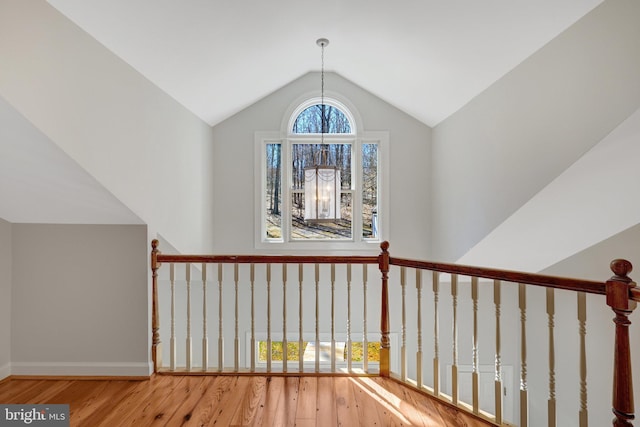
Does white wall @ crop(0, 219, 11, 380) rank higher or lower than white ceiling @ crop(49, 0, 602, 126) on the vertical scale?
lower

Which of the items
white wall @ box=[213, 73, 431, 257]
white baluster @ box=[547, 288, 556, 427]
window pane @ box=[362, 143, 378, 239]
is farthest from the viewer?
window pane @ box=[362, 143, 378, 239]

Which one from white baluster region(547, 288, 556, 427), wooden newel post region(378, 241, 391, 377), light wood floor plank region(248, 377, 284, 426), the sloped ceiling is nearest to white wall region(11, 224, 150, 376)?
the sloped ceiling

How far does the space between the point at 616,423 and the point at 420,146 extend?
3624 mm

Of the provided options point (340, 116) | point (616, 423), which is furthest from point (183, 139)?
point (616, 423)

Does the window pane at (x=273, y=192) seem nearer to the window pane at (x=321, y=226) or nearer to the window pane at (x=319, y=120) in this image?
the window pane at (x=321, y=226)

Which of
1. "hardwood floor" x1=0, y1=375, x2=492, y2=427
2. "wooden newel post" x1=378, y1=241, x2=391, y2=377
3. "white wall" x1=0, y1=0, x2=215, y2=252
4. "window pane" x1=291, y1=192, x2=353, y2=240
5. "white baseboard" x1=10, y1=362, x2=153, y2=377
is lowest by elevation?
"hardwood floor" x1=0, y1=375, x2=492, y2=427

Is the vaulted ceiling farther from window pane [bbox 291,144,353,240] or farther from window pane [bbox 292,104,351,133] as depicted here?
window pane [bbox 291,144,353,240]

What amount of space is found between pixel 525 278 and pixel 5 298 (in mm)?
3616

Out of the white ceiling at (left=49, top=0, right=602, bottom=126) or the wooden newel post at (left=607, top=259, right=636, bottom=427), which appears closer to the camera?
the wooden newel post at (left=607, top=259, right=636, bottom=427)

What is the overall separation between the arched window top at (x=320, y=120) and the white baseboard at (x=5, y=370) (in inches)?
144

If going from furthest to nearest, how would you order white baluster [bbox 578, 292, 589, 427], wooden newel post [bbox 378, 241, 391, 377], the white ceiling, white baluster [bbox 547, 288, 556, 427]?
wooden newel post [bbox 378, 241, 391, 377] < the white ceiling < white baluster [bbox 547, 288, 556, 427] < white baluster [bbox 578, 292, 589, 427]

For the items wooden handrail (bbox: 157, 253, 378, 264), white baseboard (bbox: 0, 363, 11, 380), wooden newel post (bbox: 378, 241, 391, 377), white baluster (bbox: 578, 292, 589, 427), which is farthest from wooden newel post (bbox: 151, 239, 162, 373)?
white baluster (bbox: 578, 292, 589, 427)

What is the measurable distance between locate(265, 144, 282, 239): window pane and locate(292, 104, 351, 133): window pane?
1.48 feet

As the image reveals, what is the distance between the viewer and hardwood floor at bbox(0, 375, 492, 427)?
6.88 ft
